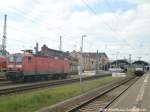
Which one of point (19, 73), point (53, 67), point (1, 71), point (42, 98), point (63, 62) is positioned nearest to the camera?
point (42, 98)

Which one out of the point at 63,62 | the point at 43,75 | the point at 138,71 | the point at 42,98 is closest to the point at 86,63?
the point at 138,71

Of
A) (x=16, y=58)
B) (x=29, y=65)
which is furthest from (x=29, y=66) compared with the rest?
(x=16, y=58)

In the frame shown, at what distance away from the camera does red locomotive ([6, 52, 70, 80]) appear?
151 ft

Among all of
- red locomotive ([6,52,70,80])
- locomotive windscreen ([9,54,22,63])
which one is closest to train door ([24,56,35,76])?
red locomotive ([6,52,70,80])

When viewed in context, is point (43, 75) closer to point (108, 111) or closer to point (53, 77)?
point (53, 77)

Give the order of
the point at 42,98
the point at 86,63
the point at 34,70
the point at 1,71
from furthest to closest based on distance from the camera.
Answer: the point at 86,63, the point at 1,71, the point at 34,70, the point at 42,98

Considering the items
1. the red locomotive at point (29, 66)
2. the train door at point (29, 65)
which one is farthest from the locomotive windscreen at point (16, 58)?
the train door at point (29, 65)

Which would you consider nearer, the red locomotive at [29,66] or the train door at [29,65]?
the red locomotive at [29,66]

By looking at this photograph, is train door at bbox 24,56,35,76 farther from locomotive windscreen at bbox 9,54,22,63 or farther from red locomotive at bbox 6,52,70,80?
locomotive windscreen at bbox 9,54,22,63

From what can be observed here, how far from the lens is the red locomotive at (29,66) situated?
4594cm

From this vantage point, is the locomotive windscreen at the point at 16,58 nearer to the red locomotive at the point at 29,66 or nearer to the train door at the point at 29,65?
the red locomotive at the point at 29,66

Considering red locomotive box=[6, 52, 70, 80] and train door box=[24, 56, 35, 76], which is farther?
train door box=[24, 56, 35, 76]

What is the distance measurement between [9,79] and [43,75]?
286 inches

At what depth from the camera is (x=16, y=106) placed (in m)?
17.8
